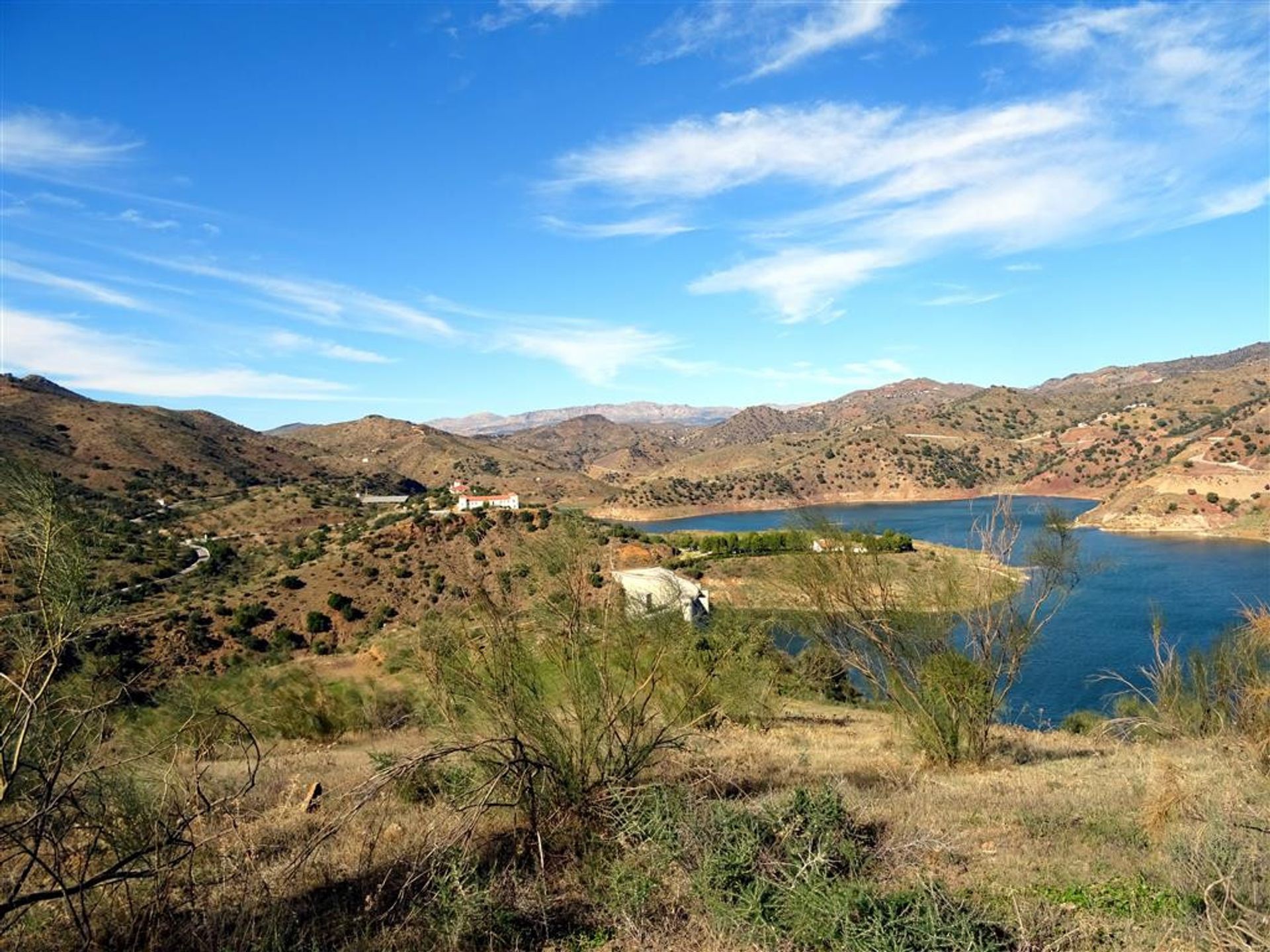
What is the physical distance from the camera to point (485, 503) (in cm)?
5984

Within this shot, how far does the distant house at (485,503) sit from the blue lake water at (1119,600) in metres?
25.9

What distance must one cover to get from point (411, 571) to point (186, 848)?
1568 inches

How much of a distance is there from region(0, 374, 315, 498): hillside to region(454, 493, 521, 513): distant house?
28006 millimetres

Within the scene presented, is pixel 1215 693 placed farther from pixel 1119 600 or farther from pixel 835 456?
pixel 835 456

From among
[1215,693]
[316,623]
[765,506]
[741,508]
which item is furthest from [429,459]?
[1215,693]

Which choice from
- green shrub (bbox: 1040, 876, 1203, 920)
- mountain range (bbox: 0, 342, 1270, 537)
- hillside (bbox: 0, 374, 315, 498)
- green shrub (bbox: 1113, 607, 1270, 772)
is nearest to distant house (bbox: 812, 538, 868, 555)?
green shrub (bbox: 1113, 607, 1270, 772)

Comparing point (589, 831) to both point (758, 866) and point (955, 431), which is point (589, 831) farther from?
point (955, 431)

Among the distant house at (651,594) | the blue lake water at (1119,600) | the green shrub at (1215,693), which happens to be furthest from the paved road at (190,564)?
the green shrub at (1215,693)

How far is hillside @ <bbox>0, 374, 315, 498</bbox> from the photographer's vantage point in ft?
222

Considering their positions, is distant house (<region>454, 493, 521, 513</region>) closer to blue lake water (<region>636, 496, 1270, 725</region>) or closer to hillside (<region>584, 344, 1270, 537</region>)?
blue lake water (<region>636, 496, 1270, 725</region>)

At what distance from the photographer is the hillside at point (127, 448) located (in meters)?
67.7

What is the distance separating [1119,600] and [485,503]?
150 ft

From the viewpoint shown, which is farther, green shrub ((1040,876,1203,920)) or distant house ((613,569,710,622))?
distant house ((613,569,710,622))

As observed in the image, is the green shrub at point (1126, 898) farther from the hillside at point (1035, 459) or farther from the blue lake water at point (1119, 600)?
the hillside at point (1035, 459)
